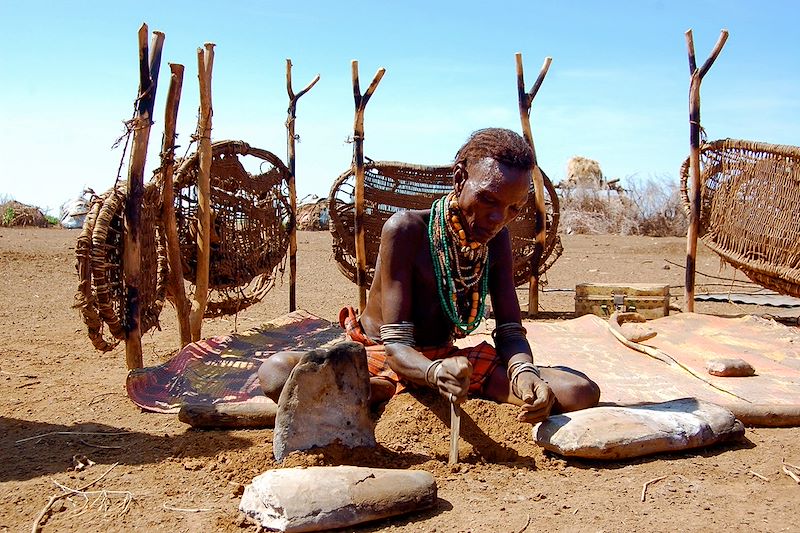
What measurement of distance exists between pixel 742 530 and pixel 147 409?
2994mm

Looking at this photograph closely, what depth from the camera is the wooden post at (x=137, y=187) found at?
4441 mm

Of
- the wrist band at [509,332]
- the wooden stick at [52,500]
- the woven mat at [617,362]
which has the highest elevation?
the wrist band at [509,332]

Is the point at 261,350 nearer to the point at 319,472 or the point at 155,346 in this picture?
the point at 155,346

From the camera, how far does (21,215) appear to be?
65.9 ft

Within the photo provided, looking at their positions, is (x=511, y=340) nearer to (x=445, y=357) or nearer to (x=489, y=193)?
(x=445, y=357)

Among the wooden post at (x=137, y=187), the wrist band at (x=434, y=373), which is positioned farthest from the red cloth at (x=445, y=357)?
the wooden post at (x=137, y=187)

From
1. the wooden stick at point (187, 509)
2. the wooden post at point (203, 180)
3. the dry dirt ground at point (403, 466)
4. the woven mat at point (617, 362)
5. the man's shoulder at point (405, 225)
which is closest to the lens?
the dry dirt ground at point (403, 466)

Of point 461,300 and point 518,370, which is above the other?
point 461,300

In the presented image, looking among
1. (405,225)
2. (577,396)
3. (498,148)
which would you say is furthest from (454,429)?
(498,148)

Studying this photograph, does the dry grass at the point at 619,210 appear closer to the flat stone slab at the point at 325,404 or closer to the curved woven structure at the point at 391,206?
the curved woven structure at the point at 391,206

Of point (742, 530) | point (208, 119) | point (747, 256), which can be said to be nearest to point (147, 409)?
point (208, 119)

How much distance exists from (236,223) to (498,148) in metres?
3.72

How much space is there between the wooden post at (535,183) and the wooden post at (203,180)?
3.33 meters

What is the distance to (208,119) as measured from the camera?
548 centimetres
